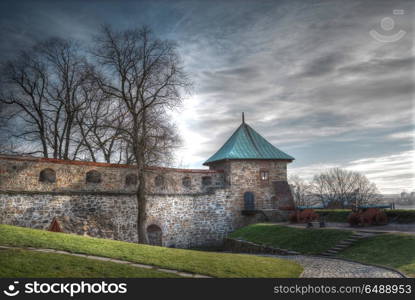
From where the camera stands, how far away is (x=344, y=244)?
12.4 meters

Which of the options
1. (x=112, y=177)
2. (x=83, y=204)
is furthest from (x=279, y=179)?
(x=83, y=204)

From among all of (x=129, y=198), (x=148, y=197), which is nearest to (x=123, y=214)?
(x=129, y=198)

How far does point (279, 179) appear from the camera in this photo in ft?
78.2

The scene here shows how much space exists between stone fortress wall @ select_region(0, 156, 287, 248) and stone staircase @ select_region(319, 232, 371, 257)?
8.33 metres

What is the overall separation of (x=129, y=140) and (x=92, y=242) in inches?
260

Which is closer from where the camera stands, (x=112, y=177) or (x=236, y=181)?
(x=112, y=177)

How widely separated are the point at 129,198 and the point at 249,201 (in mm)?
8755

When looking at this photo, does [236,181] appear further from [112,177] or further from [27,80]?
[27,80]

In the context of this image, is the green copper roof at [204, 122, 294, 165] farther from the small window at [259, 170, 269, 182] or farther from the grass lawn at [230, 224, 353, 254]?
the grass lawn at [230, 224, 353, 254]

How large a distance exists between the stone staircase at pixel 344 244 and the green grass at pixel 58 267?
7.39 meters

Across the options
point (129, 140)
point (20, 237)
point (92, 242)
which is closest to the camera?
point (20, 237)

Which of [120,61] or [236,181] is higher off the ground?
[120,61]

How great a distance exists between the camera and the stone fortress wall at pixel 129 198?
Result: 1398 cm

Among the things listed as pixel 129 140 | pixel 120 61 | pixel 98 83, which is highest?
pixel 120 61
